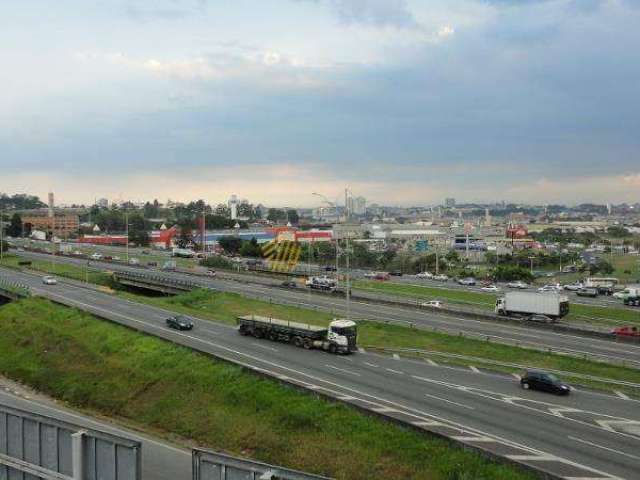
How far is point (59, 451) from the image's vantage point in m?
17.3

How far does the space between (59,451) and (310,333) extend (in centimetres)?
2672

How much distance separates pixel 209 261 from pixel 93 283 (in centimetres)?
2539

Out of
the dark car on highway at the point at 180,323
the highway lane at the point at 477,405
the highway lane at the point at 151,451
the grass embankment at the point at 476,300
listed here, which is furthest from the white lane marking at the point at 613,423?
the dark car on highway at the point at 180,323

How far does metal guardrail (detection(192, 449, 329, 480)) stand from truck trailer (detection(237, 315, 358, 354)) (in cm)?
2660

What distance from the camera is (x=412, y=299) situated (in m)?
72.6

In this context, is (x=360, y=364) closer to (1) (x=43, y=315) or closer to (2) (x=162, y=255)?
(1) (x=43, y=315)

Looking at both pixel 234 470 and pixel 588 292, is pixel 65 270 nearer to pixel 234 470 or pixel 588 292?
pixel 588 292

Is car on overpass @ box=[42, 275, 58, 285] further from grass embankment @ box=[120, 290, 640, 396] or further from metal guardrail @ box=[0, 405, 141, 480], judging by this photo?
metal guardrail @ box=[0, 405, 141, 480]

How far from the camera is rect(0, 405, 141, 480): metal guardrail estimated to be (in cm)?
1593

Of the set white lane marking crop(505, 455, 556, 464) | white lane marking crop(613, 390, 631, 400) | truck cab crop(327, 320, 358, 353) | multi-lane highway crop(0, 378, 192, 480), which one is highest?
truck cab crop(327, 320, 358, 353)

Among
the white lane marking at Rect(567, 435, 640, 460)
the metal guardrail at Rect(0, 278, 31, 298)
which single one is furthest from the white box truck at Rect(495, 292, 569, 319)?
the metal guardrail at Rect(0, 278, 31, 298)

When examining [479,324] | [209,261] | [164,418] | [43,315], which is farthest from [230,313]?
[209,261]

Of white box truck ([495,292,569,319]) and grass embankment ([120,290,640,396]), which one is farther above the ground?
white box truck ([495,292,569,319])

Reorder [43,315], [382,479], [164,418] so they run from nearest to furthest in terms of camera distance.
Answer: [382,479], [164,418], [43,315]
